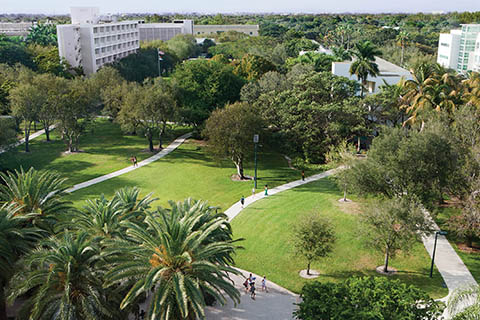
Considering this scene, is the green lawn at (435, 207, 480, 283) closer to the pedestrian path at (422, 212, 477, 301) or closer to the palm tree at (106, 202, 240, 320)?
the pedestrian path at (422, 212, 477, 301)

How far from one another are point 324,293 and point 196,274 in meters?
6.65

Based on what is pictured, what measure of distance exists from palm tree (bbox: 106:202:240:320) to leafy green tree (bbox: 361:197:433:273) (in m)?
13.1

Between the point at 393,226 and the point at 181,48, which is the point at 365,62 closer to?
the point at 393,226

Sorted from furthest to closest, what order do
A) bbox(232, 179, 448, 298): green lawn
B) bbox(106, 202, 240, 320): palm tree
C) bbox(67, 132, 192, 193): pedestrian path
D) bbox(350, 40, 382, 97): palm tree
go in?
bbox(350, 40, 382, 97): palm tree
bbox(67, 132, 192, 193): pedestrian path
bbox(232, 179, 448, 298): green lawn
bbox(106, 202, 240, 320): palm tree

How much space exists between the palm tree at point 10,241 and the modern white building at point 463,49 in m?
78.6

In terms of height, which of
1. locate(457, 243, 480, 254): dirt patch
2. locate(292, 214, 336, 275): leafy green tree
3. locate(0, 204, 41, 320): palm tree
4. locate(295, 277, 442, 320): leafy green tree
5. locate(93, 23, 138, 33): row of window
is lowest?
locate(457, 243, 480, 254): dirt patch

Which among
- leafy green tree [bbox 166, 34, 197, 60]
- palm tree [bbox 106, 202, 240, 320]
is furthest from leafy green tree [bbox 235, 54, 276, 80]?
palm tree [bbox 106, 202, 240, 320]

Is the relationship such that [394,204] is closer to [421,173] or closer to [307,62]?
[421,173]

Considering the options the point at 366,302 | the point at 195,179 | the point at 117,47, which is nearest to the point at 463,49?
the point at 195,179

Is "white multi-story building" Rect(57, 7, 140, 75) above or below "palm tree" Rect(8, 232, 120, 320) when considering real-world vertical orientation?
above

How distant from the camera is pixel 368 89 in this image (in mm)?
65688

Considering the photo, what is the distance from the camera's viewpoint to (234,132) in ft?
167

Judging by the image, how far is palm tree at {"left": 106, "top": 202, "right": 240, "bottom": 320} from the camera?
2066cm

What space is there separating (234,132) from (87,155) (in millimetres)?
22515
